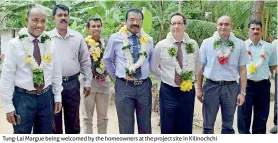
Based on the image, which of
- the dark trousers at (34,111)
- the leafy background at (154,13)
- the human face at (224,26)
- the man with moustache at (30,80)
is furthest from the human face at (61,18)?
the leafy background at (154,13)

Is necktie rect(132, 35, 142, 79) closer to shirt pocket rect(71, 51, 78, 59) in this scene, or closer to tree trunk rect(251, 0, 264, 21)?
shirt pocket rect(71, 51, 78, 59)

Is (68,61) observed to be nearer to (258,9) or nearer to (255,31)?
(255,31)

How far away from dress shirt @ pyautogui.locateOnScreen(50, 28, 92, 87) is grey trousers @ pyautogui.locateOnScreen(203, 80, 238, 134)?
1197mm

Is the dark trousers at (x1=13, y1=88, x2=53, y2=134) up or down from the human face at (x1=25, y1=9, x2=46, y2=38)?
down

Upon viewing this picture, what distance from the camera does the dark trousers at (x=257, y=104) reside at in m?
3.69

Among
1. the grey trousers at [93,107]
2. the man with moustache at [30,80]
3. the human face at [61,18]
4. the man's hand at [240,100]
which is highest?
the human face at [61,18]

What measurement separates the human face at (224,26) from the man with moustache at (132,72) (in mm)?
712

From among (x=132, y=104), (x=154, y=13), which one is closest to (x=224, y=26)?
(x=132, y=104)

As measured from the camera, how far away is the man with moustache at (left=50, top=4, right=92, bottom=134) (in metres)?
3.30

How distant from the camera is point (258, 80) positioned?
12.1ft

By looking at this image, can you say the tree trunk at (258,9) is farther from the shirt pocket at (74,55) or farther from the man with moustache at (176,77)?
the shirt pocket at (74,55)

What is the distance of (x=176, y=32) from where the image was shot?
127 inches

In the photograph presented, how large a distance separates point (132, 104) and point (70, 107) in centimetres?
64

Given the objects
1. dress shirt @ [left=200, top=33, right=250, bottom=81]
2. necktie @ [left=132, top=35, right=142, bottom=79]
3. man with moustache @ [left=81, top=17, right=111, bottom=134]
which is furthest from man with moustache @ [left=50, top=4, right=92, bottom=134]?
dress shirt @ [left=200, top=33, right=250, bottom=81]
